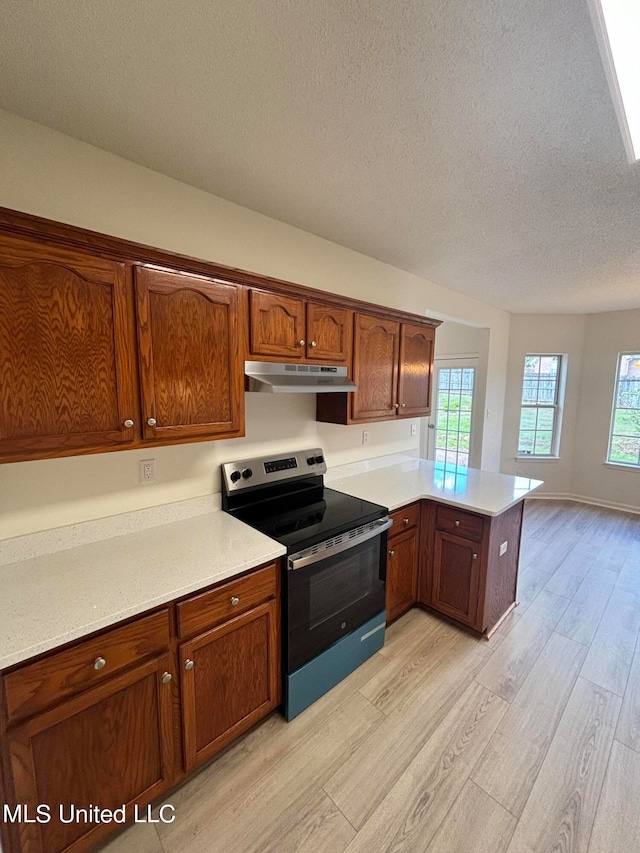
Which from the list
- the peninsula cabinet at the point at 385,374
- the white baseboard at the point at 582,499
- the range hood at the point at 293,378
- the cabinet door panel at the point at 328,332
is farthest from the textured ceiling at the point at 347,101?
the white baseboard at the point at 582,499

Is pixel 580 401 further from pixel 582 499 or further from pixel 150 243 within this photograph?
pixel 150 243

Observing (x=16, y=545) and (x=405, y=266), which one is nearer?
(x=16, y=545)

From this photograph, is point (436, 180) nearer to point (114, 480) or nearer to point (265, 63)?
point (265, 63)

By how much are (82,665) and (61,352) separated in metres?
1.02

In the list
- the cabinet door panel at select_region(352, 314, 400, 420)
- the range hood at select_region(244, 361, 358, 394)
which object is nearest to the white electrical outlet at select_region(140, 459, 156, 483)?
the range hood at select_region(244, 361, 358, 394)

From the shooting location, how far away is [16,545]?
139 cm

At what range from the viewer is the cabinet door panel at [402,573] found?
7.38ft

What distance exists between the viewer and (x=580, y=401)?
4867 millimetres

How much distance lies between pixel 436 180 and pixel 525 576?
3.07 meters

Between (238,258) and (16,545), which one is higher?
(238,258)

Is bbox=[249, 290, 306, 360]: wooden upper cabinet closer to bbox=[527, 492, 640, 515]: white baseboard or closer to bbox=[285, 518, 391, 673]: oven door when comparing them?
bbox=[285, 518, 391, 673]: oven door

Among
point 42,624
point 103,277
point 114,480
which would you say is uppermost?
point 103,277

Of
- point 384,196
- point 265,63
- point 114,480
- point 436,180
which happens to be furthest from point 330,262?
point 114,480

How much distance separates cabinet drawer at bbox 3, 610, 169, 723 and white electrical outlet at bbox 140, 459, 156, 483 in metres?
0.68
